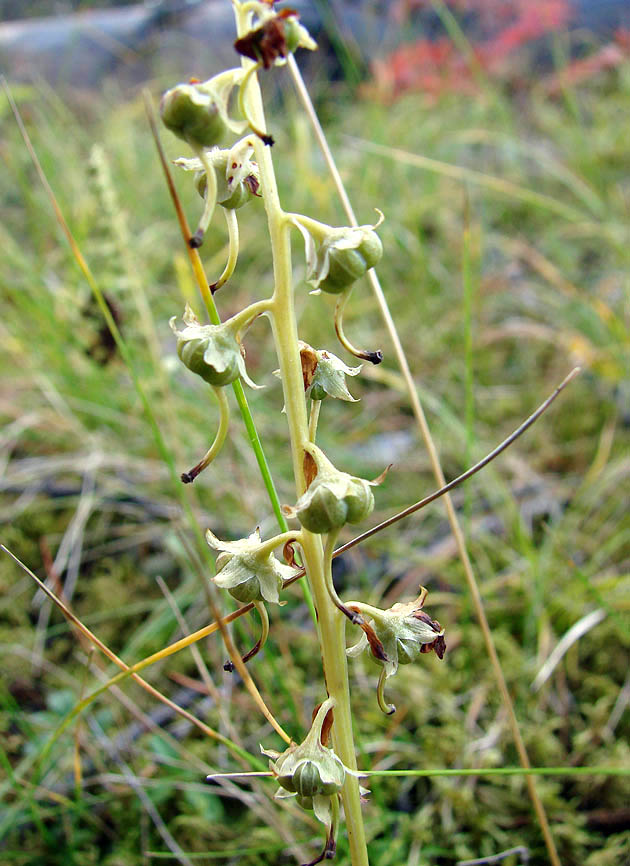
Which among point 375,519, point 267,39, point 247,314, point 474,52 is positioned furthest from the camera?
point 474,52

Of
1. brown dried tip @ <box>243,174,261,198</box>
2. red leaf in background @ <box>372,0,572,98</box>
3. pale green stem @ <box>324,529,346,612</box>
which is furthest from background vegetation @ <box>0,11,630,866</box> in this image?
red leaf in background @ <box>372,0,572,98</box>

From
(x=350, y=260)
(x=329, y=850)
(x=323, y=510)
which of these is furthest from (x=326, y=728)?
(x=350, y=260)

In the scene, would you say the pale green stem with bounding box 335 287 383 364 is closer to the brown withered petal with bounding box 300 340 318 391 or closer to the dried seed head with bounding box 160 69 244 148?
the brown withered petal with bounding box 300 340 318 391

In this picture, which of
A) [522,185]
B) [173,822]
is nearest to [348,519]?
[173,822]

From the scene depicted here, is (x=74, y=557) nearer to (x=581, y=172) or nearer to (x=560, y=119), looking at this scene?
(x=581, y=172)

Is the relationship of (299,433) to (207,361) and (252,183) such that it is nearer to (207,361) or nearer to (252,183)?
(207,361)

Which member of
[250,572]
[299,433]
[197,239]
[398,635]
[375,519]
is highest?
[197,239]

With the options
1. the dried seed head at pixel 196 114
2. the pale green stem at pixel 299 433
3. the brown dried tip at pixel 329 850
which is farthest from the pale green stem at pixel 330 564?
the dried seed head at pixel 196 114
